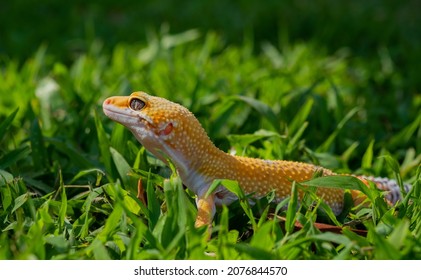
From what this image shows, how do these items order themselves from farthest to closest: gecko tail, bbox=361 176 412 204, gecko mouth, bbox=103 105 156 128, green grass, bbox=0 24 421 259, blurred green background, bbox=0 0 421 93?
blurred green background, bbox=0 0 421 93, gecko tail, bbox=361 176 412 204, gecko mouth, bbox=103 105 156 128, green grass, bbox=0 24 421 259

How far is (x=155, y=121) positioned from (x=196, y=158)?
26cm

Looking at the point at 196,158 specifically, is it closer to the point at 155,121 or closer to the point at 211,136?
the point at 155,121

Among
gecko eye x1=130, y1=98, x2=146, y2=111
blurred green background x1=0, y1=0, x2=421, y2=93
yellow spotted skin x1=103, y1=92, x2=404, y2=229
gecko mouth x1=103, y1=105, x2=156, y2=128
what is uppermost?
gecko eye x1=130, y1=98, x2=146, y2=111

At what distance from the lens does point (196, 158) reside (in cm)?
319

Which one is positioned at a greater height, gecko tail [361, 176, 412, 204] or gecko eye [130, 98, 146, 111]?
gecko eye [130, 98, 146, 111]

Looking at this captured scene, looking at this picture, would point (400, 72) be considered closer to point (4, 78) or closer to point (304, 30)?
point (304, 30)

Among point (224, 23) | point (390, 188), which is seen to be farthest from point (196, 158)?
point (224, 23)

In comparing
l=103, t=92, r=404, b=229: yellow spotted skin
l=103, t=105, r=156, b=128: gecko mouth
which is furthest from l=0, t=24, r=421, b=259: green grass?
l=103, t=105, r=156, b=128: gecko mouth

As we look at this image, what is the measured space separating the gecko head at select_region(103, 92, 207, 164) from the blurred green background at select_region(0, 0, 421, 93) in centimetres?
322

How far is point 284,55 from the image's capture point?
6.41m

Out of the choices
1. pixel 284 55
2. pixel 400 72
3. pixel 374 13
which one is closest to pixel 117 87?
pixel 284 55

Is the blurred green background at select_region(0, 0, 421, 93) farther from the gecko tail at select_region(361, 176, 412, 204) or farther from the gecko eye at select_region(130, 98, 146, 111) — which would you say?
the gecko eye at select_region(130, 98, 146, 111)

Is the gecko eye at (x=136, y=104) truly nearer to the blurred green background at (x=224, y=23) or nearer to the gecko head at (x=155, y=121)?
the gecko head at (x=155, y=121)

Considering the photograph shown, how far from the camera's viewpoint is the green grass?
→ 9.11 ft
